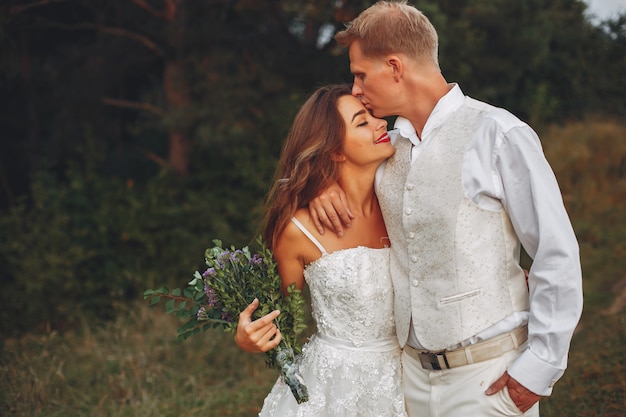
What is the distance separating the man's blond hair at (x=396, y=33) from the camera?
2.56m

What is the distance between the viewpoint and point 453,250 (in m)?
2.33

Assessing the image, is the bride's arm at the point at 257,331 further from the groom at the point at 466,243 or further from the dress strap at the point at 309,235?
the groom at the point at 466,243

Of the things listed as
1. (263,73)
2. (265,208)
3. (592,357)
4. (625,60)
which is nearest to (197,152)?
(263,73)

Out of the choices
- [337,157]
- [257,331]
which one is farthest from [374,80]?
[257,331]

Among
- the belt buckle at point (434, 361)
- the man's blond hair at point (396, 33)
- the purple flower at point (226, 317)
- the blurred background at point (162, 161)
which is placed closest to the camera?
the belt buckle at point (434, 361)

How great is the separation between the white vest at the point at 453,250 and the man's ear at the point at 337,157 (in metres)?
0.43

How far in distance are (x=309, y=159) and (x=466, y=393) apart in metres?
1.11

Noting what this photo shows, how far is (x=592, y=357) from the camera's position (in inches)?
202

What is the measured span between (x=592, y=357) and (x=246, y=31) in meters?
5.33

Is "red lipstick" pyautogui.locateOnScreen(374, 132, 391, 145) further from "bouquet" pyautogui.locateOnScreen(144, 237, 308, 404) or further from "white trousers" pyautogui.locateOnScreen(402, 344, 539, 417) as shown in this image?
"white trousers" pyautogui.locateOnScreen(402, 344, 539, 417)

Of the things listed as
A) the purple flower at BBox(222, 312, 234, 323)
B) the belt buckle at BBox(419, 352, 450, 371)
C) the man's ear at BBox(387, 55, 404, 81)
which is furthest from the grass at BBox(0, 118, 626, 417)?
the man's ear at BBox(387, 55, 404, 81)

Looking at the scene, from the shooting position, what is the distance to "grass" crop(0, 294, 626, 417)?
473 centimetres

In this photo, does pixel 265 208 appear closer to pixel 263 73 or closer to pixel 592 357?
pixel 592 357

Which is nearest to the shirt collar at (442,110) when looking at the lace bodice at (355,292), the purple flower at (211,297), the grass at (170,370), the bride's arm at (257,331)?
the lace bodice at (355,292)
